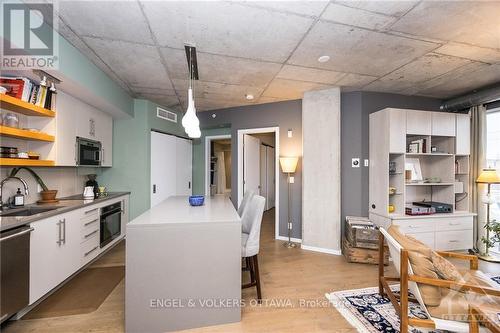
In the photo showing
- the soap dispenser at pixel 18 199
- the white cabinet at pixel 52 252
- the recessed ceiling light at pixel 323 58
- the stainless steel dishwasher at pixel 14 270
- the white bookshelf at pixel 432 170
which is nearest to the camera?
the stainless steel dishwasher at pixel 14 270

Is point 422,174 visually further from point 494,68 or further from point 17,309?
point 17,309

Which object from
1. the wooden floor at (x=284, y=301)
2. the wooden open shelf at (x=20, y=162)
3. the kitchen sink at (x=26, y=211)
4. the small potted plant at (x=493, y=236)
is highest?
the wooden open shelf at (x=20, y=162)

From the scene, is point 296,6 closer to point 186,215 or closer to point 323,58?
point 323,58

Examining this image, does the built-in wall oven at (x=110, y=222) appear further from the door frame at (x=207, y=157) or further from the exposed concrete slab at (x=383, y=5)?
the exposed concrete slab at (x=383, y=5)

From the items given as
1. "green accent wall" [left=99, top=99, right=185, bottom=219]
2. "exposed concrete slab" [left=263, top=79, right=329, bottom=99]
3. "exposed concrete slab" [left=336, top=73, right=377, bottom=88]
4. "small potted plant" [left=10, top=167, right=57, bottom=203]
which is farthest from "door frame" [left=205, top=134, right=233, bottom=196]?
"small potted plant" [left=10, top=167, right=57, bottom=203]

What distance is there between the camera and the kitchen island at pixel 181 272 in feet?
5.76

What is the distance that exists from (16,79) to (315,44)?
3016mm

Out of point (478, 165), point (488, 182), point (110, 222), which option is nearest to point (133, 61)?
point (110, 222)

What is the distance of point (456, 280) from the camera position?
158 cm

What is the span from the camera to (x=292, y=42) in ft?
7.45

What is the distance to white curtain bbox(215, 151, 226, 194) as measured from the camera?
672cm

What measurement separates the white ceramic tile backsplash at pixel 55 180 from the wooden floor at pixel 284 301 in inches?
45.4

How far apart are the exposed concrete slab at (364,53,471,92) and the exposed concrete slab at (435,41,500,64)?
3.1 inches

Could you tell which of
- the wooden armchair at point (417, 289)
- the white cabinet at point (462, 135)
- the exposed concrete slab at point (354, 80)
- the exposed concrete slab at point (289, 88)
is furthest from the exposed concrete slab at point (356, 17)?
the white cabinet at point (462, 135)
